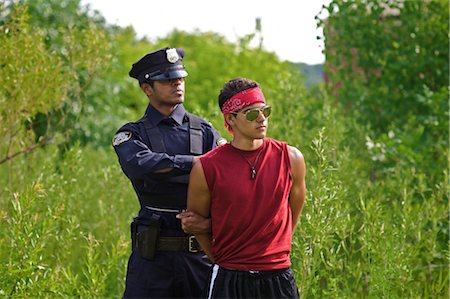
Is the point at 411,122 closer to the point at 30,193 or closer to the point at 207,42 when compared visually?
the point at 30,193

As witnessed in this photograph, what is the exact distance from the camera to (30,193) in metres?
4.98

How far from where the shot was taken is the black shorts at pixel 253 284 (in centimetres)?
382

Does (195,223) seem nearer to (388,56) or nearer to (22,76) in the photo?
(22,76)

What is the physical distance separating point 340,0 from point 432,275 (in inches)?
189

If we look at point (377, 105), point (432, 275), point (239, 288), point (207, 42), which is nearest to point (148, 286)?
point (239, 288)

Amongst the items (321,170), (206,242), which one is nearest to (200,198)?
(206,242)

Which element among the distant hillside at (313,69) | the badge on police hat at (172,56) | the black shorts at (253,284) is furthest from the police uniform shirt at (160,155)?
the distant hillside at (313,69)

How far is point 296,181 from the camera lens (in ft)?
13.3

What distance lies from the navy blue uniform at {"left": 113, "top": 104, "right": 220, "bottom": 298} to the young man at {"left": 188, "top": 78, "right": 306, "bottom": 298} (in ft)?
1.27

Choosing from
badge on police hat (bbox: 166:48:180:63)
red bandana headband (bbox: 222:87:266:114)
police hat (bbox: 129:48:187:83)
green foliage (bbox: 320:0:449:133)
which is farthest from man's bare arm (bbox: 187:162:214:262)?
green foliage (bbox: 320:0:449:133)

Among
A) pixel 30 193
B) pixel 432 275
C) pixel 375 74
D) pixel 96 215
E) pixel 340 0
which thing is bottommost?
pixel 432 275

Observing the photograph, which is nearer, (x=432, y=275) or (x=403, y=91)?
(x=432, y=275)

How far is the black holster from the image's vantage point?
4336mm

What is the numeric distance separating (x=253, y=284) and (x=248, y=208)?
1.16ft
